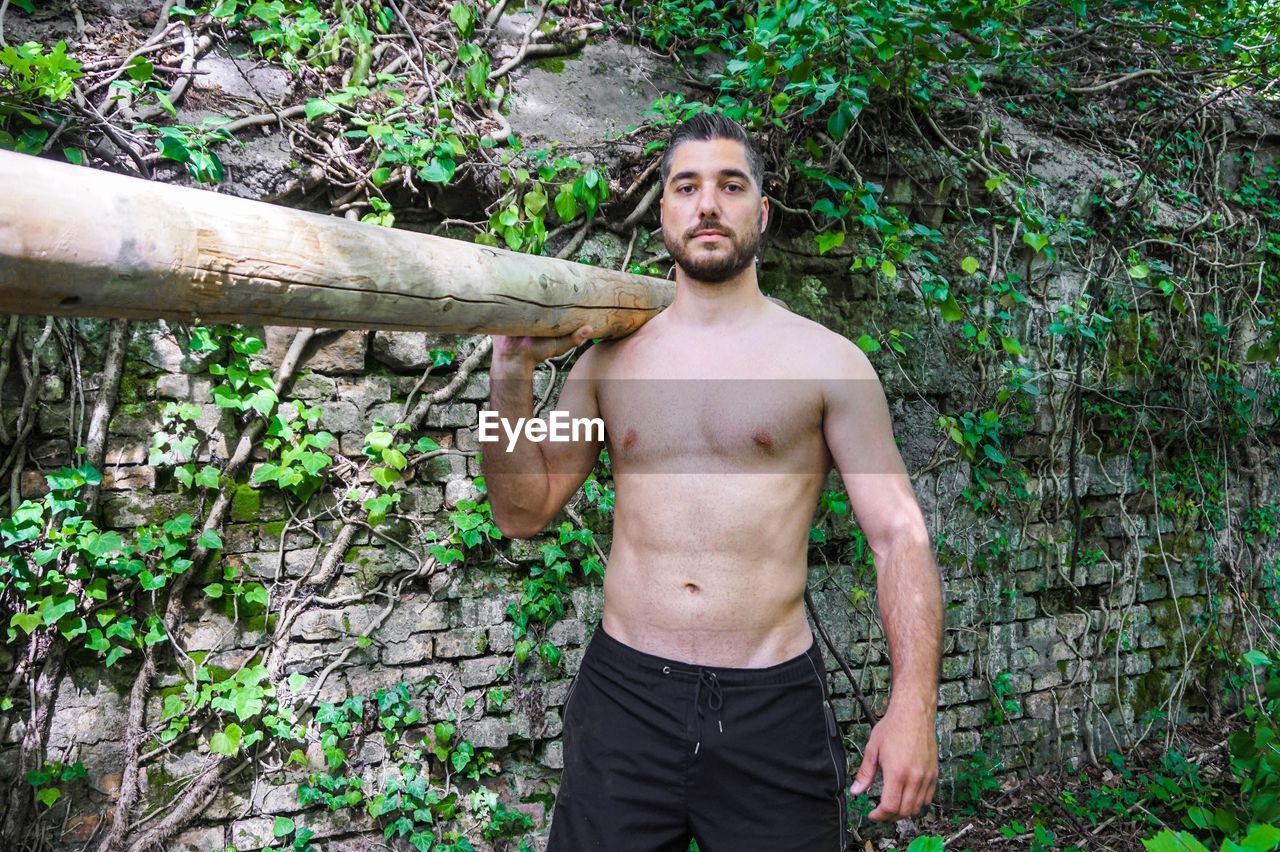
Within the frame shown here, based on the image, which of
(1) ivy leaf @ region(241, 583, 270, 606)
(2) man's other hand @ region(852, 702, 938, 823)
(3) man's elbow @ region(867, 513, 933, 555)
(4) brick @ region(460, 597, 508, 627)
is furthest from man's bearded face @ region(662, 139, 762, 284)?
(1) ivy leaf @ region(241, 583, 270, 606)

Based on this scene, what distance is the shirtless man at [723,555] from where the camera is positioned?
5.53 feet

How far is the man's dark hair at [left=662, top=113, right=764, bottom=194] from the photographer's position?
1904mm

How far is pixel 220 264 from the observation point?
1.06 m

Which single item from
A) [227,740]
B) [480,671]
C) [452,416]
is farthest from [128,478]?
[480,671]

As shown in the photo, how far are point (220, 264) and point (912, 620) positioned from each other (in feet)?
4.71

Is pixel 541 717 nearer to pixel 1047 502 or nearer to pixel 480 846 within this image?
pixel 480 846

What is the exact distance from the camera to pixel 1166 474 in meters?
4.01

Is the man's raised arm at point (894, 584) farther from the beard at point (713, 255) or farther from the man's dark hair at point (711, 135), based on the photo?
the man's dark hair at point (711, 135)

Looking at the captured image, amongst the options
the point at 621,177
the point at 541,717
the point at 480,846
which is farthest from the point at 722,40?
the point at 480,846

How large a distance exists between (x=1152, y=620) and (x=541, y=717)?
320 cm

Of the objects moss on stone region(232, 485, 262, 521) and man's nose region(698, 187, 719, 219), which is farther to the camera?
moss on stone region(232, 485, 262, 521)

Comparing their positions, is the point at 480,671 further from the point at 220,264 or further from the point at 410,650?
the point at 220,264

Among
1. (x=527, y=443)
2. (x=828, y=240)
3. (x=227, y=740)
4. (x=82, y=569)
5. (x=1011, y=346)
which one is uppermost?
(x=828, y=240)

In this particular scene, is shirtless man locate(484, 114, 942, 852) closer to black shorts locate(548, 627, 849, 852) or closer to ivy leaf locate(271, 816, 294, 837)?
black shorts locate(548, 627, 849, 852)
